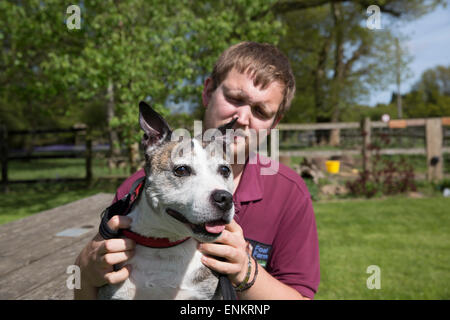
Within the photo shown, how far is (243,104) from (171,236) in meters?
1.07

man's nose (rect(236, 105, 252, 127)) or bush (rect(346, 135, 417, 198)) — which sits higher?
man's nose (rect(236, 105, 252, 127))

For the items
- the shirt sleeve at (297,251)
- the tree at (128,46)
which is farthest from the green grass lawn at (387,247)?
the tree at (128,46)

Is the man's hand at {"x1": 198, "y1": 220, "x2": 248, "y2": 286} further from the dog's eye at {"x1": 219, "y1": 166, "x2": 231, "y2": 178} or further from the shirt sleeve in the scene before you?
the shirt sleeve

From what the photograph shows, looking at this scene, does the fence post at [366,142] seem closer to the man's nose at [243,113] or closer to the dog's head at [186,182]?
the man's nose at [243,113]

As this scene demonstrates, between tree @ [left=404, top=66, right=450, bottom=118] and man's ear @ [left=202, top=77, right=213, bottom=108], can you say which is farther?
tree @ [left=404, top=66, right=450, bottom=118]

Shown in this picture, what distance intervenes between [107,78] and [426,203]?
8414 millimetres

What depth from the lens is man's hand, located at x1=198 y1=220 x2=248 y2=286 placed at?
1.97m

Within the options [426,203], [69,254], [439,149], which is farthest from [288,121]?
[69,254]

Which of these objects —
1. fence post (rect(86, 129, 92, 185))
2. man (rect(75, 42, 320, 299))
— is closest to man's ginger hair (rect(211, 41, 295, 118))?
man (rect(75, 42, 320, 299))

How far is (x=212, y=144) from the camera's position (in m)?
2.19

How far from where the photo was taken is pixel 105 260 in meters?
1.91

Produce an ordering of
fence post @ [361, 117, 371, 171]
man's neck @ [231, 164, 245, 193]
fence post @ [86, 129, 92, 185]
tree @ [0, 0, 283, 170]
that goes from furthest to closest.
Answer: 1. fence post @ [86, 129, 92, 185]
2. fence post @ [361, 117, 371, 171]
3. tree @ [0, 0, 283, 170]
4. man's neck @ [231, 164, 245, 193]

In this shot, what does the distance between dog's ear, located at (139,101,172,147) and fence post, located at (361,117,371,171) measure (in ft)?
31.6

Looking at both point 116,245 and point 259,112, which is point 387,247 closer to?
point 259,112
